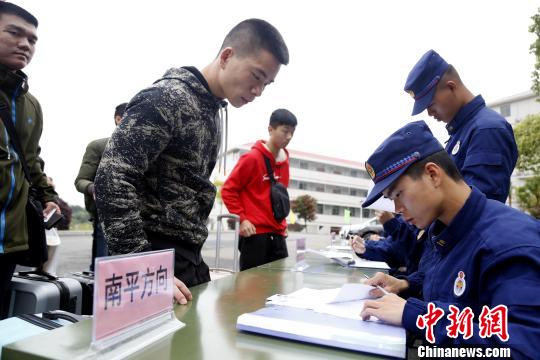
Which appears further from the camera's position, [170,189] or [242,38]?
[242,38]

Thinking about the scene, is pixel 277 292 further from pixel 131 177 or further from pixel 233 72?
pixel 233 72

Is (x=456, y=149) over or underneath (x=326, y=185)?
underneath

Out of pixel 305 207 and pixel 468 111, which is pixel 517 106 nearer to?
pixel 305 207

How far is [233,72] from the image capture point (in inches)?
57.6

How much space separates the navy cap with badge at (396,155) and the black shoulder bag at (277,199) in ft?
5.94

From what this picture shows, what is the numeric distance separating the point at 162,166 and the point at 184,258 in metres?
0.36

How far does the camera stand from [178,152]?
1360mm

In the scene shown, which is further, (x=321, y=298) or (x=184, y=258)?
(x=184, y=258)

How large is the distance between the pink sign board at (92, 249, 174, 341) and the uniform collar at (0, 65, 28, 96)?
1.39m

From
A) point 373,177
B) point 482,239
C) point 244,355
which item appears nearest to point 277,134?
point 373,177

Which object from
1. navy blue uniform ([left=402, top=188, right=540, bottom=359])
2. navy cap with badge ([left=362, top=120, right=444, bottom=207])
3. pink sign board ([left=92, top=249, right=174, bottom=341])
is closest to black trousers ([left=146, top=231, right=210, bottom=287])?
pink sign board ([left=92, top=249, right=174, bottom=341])

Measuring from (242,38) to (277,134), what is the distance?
5.16 feet

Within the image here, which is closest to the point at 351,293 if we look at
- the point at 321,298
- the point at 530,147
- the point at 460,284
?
the point at 321,298

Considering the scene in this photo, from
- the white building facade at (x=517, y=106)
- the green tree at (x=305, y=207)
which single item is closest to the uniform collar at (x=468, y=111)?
the white building facade at (x=517, y=106)
